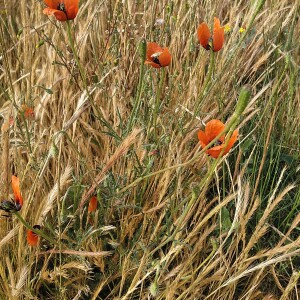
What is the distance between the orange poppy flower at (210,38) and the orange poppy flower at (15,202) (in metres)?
0.53

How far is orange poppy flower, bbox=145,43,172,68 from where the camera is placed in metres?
1.19

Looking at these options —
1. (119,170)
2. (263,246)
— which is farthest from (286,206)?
(119,170)

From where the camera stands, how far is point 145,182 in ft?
4.33

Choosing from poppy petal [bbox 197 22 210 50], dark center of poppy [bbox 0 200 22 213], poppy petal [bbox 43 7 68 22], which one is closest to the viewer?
dark center of poppy [bbox 0 200 22 213]

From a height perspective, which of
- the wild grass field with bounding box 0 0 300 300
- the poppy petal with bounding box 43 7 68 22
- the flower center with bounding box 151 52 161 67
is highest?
the poppy petal with bounding box 43 7 68 22

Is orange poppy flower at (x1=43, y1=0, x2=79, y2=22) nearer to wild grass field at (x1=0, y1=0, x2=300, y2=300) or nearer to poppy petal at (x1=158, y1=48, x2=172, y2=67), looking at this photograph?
wild grass field at (x1=0, y1=0, x2=300, y2=300)

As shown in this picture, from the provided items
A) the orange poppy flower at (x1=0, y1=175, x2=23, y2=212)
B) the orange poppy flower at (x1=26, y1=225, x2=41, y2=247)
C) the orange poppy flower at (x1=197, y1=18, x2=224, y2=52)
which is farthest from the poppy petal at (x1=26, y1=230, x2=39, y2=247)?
the orange poppy flower at (x1=197, y1=18, x2=224, y2=52)

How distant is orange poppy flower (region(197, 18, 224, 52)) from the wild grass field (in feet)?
0.05

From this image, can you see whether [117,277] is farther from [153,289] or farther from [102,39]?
[102,39]

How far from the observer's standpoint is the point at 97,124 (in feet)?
5.32

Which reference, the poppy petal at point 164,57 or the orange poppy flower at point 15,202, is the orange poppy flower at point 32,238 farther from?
the poppy petal at point 164,57

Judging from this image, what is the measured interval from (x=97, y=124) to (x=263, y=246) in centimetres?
62

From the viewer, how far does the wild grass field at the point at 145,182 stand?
1.10m

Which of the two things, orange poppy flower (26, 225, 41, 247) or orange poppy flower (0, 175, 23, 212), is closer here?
orange poppy flower (0, 175, 23, 212)
